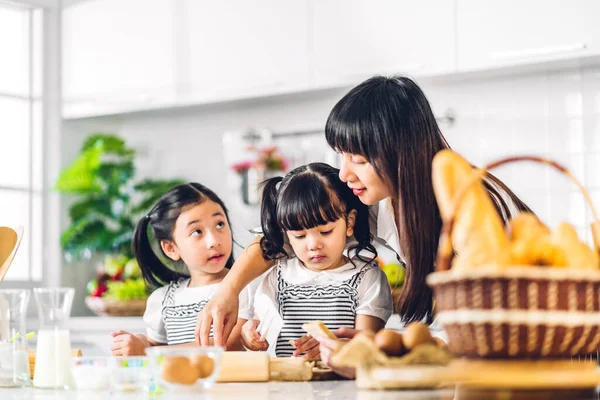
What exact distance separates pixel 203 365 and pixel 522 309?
48 centimetres

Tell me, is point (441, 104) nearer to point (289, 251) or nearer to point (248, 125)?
point (248, 125)

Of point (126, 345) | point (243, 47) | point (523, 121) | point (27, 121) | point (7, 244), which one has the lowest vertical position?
point (126, 345)

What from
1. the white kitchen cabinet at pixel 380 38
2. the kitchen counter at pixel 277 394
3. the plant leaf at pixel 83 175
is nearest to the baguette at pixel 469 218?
the kitchen counter at pixel 277 394

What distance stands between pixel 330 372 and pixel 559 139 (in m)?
2.17

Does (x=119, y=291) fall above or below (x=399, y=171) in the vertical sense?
below

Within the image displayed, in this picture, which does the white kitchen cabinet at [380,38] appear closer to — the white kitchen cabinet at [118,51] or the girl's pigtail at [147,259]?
the white kitchen cabinet at [118,51]

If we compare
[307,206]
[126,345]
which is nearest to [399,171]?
[307,206]

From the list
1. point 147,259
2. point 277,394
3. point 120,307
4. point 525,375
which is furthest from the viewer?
point 120,307

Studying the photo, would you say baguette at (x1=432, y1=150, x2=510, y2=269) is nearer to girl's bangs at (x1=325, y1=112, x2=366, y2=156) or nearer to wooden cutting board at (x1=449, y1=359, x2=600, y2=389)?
wooden cutting board at (x1=449, y1=359, x2=600, y2=389)

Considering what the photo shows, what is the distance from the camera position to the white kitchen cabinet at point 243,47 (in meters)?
3.71

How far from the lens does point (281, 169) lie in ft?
12.9

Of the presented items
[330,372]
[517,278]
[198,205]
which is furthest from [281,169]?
[517,278]

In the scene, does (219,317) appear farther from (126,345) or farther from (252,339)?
(126,345)

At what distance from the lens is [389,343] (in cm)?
112
